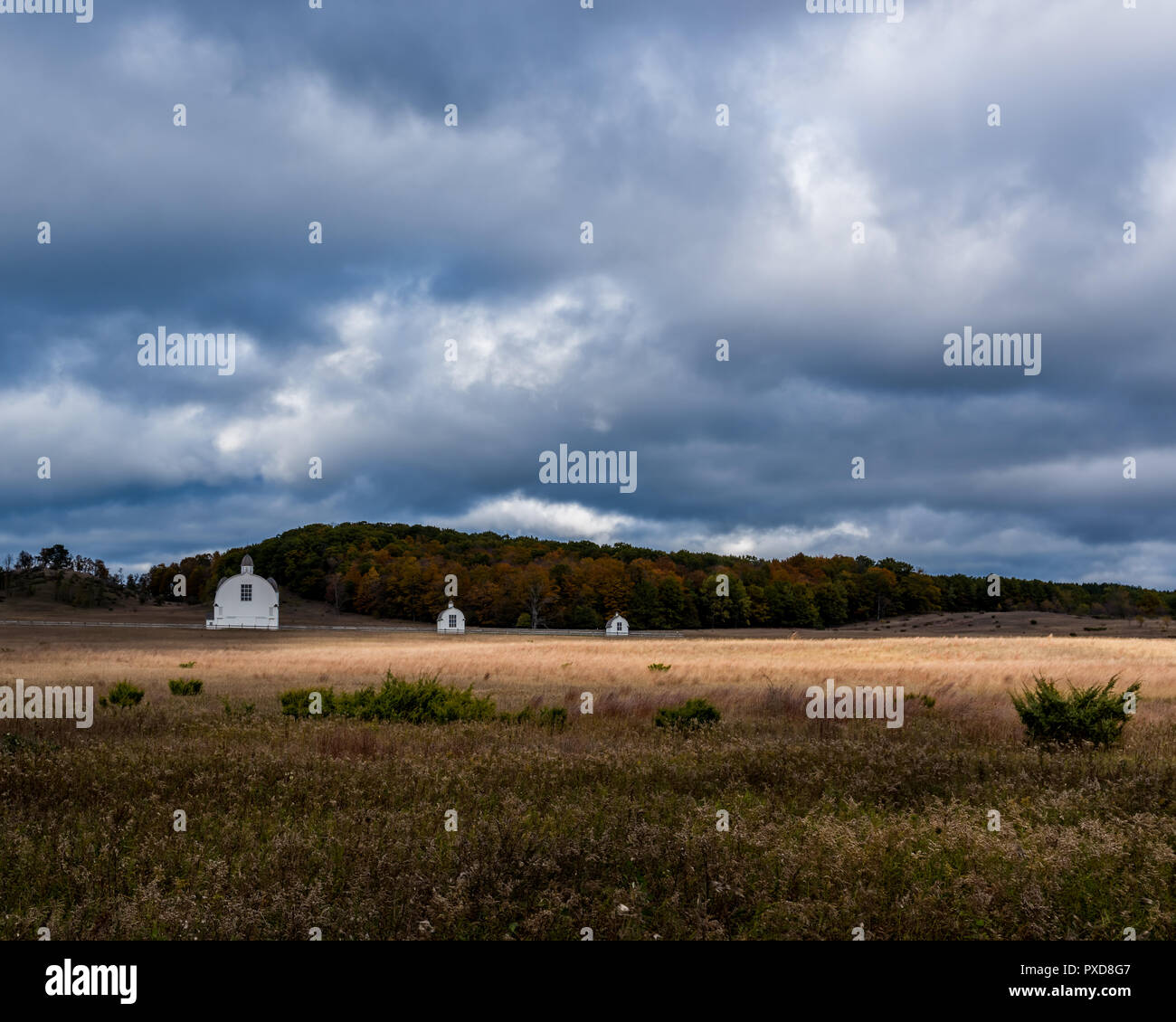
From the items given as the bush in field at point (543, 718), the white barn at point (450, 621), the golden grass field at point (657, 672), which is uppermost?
the bush in field at point (543, 718)

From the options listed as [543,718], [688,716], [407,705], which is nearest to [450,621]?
[407,705]

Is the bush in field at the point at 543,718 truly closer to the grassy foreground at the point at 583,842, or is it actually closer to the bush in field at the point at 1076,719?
the grassy foreground at the point at 583,842

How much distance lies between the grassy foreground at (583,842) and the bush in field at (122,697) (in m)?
8.24

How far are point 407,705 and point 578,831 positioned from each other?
1125cm

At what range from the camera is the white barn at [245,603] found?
9575cm

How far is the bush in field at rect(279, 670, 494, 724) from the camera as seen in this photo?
56.2 ft

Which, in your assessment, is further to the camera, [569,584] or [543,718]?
[569,584]

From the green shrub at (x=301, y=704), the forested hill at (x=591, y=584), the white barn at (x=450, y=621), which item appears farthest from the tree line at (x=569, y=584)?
the green shrub at (x=301, y=704)

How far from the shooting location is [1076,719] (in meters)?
14.2

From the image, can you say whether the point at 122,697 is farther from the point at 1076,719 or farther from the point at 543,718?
the point at 1076,719

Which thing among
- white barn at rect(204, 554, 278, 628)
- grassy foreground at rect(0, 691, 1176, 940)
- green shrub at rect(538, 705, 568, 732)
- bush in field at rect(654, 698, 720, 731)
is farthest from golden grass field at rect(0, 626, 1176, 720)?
white barn at rect(204, 554, 278, 628)

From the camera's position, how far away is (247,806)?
8.39 metres

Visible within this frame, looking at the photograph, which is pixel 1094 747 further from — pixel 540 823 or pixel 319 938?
pixel 319 938
